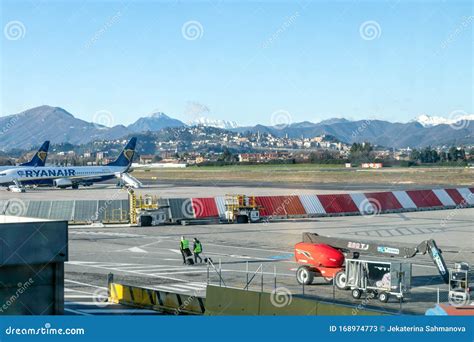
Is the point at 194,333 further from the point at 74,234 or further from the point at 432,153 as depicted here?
the point at 432,153

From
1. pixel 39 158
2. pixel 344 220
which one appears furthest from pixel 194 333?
pixel 39 158

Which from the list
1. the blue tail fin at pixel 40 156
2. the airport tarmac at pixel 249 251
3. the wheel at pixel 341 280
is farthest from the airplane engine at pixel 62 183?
the wheel at pixel 341 280

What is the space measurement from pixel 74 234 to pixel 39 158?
2803 inches

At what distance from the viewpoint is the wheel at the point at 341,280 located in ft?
93.6

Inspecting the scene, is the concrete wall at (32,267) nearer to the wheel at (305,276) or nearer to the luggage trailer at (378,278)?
the luggage trailer at (378,278)

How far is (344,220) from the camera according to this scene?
5706 centimetres

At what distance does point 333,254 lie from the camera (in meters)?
30.3

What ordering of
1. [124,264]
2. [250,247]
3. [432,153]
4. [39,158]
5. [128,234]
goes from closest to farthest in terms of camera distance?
1. [124,264]
2. [250,247]
3. [128,234]
4. [39,158]
5. [432,153]

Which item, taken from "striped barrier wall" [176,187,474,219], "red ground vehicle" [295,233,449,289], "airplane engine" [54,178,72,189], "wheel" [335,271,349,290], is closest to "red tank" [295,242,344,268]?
"red ground vehicle" [295,233,449,289]

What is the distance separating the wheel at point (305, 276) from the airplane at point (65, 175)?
74487 millimetres

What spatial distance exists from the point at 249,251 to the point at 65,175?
2697 inches

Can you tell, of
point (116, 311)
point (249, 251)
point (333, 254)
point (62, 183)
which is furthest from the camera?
point (62, 183)

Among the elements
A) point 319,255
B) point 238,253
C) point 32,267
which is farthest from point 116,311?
point 238,253

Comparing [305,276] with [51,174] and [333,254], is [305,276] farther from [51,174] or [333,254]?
[51,174]
